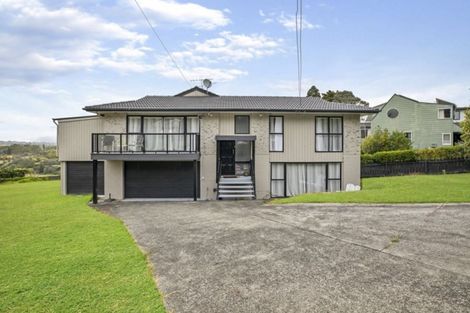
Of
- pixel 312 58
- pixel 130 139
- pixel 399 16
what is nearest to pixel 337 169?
Result: pixel 312 58

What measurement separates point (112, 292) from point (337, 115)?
13993 mm

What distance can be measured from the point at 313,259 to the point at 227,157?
988cm

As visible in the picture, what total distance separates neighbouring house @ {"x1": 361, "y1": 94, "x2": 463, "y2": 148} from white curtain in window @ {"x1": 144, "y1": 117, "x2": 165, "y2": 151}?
87.2 ft

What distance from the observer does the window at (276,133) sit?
1488cm

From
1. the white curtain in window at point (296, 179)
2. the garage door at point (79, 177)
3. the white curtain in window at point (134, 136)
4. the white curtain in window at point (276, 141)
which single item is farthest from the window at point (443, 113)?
the garage door at point (79, 177)

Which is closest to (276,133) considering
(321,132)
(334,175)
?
(321,132)

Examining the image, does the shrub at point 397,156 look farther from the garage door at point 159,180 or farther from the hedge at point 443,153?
the garage door at point 159,180

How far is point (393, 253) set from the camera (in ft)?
18.8

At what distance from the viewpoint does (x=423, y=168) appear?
21031 mm

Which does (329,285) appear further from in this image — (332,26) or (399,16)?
(399,16)

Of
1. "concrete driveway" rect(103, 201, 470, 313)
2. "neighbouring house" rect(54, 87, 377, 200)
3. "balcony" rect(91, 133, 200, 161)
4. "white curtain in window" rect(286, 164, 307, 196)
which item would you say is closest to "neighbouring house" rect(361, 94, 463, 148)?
"neighbouring house" rect(54, 87, 377, 200)

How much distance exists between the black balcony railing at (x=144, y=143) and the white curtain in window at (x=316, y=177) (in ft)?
20.8

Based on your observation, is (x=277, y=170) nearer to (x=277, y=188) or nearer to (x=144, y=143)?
(x=277, y=188)

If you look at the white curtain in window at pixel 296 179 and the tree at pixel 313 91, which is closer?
the white curtain in window at pixel 296 179
